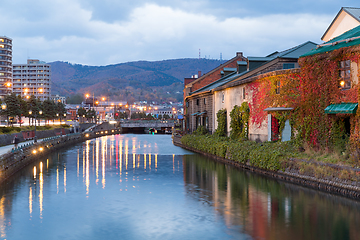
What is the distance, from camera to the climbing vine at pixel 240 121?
139 feet

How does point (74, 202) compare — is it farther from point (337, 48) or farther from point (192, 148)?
point (192, 148)

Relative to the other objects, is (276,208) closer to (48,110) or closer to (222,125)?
(222,125)

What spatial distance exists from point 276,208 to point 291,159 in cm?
736

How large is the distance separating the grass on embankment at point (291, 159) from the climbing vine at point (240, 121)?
2281 mm

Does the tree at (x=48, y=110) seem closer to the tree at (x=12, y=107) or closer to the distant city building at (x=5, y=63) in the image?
the tree at (x=12, y=107)

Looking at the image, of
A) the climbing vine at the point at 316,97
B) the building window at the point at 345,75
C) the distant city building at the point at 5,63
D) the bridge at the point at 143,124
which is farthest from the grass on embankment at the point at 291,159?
the distant city building at the point at 5,63

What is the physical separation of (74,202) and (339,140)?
1876 centimetres

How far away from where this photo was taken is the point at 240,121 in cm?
4422

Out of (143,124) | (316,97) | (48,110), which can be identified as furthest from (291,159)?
(143,124)

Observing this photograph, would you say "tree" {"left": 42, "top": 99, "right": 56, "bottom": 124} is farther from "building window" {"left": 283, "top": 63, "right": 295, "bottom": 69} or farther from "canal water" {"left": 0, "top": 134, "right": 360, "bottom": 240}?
"building window" {"left": 283, "top": 63, "right": 295, "bottom": 69}

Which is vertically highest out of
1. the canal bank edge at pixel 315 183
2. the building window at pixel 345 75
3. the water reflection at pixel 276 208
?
the building window at pixel 345 75

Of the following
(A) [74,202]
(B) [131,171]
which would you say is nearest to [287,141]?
(B) [131,171]

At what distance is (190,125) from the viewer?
74562 mm

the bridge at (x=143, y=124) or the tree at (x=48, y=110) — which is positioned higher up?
the tree at (x=48, y=110)
